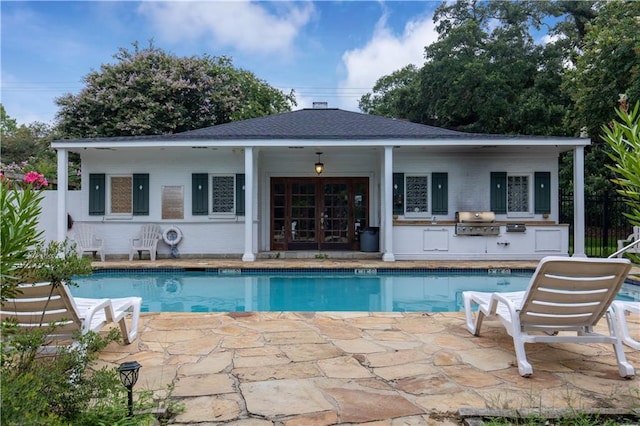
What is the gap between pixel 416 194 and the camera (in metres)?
10.9

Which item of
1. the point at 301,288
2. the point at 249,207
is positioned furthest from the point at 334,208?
the point at 301,288

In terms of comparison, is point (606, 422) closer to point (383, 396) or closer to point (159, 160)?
point (383, 396)

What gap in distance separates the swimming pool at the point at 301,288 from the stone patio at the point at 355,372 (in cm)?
180

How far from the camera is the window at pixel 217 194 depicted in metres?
10.7

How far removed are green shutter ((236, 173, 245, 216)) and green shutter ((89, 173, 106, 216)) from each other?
3.35 meters

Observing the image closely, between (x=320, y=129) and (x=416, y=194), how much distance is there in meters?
2.97

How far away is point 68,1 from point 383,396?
13503 millimetres

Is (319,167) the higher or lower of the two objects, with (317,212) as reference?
higher

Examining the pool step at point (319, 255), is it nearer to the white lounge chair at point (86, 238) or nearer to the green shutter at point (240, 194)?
the green shutter at point (240, 194)

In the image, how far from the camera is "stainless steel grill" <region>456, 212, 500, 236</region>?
10.0m

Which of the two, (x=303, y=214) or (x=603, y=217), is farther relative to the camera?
(x=303, y=214)

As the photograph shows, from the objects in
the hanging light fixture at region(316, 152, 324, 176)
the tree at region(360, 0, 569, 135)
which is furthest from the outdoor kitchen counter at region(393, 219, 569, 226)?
the tree at region(360, 0, 569, 135)

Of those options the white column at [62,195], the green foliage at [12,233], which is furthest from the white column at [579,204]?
the white column at [62,195]

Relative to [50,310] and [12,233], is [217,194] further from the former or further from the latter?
[12,233]
